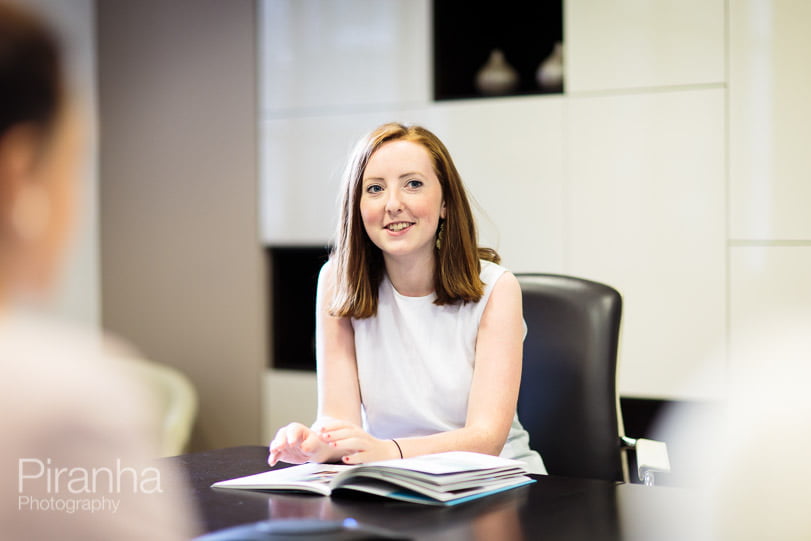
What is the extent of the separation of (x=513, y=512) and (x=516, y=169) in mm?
1830

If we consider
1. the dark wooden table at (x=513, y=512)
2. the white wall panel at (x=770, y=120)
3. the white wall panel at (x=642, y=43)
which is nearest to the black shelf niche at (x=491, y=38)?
the white wall panel at (x=642, y=43)

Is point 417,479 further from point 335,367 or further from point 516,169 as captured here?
point 516,169

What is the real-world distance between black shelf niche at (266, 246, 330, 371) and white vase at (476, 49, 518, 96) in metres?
0.84

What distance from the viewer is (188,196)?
3338 millimetres

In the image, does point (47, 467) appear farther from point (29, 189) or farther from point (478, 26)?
point (478, 26)

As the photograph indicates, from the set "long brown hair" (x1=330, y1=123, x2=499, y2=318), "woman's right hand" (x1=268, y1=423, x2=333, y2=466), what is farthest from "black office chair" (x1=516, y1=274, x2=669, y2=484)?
"woman's right hand" (x1=268, y1=423, x2=333, y2=466)

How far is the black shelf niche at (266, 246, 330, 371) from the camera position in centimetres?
327

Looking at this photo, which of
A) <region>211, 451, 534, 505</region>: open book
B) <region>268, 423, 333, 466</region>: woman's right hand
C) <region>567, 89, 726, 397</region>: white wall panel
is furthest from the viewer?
<region>567, 89, 726, 397</region>: white wall panel

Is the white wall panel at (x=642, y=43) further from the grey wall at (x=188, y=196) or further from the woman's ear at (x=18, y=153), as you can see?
the woman's ear at (x=18, y=153)

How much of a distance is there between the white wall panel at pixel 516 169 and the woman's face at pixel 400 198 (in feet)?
3.41

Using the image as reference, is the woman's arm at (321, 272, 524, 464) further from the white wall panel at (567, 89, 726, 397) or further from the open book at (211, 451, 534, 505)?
the white wall panel at (567, 89, 726, 397)

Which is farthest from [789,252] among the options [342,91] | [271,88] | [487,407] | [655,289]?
[271,88]

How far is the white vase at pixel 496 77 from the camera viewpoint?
2904 millimetres

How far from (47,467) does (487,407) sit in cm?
128
